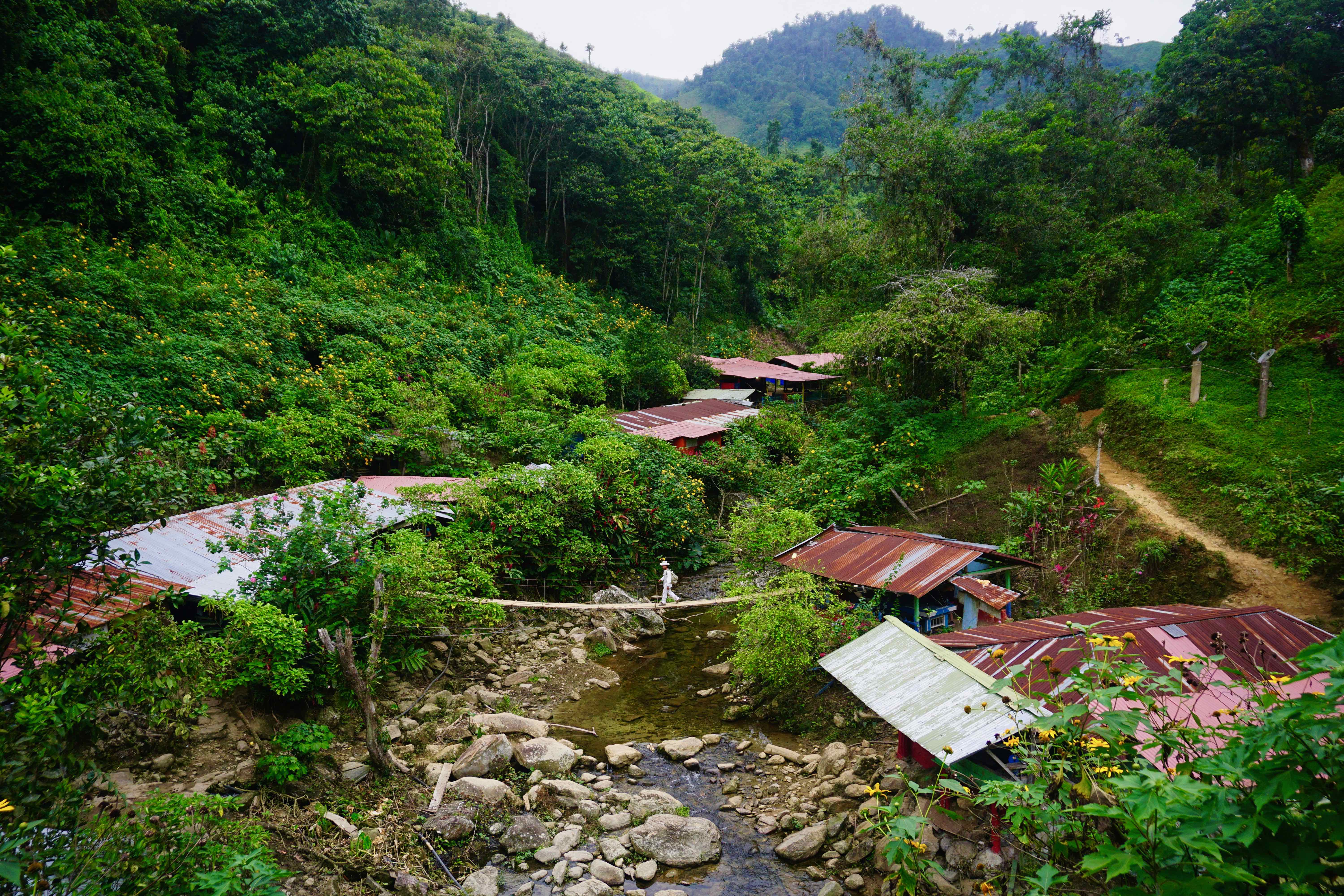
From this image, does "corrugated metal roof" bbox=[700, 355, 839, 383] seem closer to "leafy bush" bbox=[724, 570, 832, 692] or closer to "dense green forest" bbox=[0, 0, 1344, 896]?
"dense green forest" bbox=[0, 0, 1344, 896]

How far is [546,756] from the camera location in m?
7.45

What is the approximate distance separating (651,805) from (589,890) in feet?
4.33

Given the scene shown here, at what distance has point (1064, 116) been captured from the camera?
20.8 meters

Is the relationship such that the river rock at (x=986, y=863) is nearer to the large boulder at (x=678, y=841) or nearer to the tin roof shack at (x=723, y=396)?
the large boulder at (x=678, y=841)

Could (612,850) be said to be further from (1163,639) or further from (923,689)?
(1163,639)

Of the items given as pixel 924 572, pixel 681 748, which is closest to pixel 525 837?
pixel 681 748

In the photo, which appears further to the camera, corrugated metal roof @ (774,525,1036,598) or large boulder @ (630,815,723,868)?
corrugated metal roof @ (774,525,1036,598)

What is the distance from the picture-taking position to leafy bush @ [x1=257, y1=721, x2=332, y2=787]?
6.24m

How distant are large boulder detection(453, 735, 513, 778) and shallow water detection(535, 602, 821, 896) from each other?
3.85 ft

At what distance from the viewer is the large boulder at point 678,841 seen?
620 cm

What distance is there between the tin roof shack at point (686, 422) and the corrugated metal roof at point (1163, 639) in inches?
403

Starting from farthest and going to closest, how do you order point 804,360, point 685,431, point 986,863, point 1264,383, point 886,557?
point 804,360 → point 685,431 → point 1264,383 → point 886,557 → point 986,863

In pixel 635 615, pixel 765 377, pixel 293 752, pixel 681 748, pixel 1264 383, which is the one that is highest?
pixel 1264 383

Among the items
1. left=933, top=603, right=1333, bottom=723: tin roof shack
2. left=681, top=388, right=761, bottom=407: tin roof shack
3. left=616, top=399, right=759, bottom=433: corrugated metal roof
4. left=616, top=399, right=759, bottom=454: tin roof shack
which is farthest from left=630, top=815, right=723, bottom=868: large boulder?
left=681, top=388, right=761, bottom=407: tin roof shack
